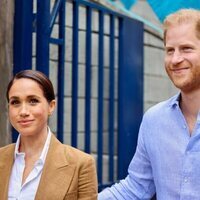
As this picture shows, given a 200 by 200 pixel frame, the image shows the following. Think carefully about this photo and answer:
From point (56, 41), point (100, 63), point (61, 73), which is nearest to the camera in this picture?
point (56, 41)

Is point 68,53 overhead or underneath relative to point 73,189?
overhead

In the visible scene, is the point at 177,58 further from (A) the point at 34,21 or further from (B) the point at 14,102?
(A) the point at 34,21

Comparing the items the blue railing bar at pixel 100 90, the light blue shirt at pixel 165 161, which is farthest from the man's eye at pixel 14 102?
A: the blue railing bar at pixel 100 90

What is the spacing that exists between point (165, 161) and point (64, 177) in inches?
16.3

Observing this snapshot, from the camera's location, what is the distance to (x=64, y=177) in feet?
7.57

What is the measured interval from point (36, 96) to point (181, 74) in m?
0.58

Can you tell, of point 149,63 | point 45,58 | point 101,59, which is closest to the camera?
point 45,58

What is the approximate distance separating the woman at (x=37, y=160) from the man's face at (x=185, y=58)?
48 centimetres

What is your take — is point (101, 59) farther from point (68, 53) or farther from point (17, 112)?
point (17, 112)

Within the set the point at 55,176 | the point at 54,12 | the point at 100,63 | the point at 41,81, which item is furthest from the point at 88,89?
the point at 55,176

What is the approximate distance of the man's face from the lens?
228 cm

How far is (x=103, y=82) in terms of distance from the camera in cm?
480

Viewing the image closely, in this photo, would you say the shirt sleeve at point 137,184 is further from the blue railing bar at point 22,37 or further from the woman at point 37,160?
the blue railing bar at point 22,37

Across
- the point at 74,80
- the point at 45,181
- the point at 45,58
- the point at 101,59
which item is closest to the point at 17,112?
the point at 45,181
